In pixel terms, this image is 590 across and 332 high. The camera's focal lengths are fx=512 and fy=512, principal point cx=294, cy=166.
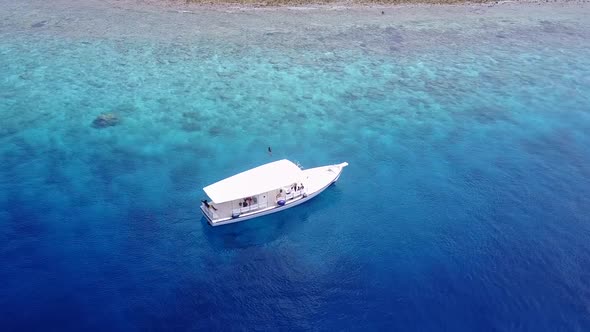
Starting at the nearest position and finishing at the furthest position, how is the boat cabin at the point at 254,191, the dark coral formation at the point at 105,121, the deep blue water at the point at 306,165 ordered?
the deep blue water at the point at 306,165, the boat cabin at the point at 254,191, the dark coral formation at the point at 105,121

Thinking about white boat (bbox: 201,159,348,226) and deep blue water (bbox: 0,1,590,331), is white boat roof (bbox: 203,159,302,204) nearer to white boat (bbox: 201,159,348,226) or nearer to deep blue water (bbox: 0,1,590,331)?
white boat (bbox: 201,159,348,226)

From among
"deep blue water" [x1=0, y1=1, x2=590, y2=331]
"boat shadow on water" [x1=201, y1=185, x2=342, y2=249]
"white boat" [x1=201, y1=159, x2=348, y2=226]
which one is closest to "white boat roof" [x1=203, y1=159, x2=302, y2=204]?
"white boat" [x1=201, y1=159, x2=348, y2=226]

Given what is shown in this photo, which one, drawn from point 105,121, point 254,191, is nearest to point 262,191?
point 254,191

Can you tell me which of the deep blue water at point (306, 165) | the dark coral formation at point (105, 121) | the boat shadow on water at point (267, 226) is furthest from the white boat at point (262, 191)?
the dark coral formation at point (105, 121)

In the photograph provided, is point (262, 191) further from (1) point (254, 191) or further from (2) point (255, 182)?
(2) point (255, 182)

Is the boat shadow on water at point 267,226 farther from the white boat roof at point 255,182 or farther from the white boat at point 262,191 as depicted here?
the white boat roof at point 255,182

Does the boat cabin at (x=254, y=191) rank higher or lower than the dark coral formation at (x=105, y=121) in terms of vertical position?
lower
